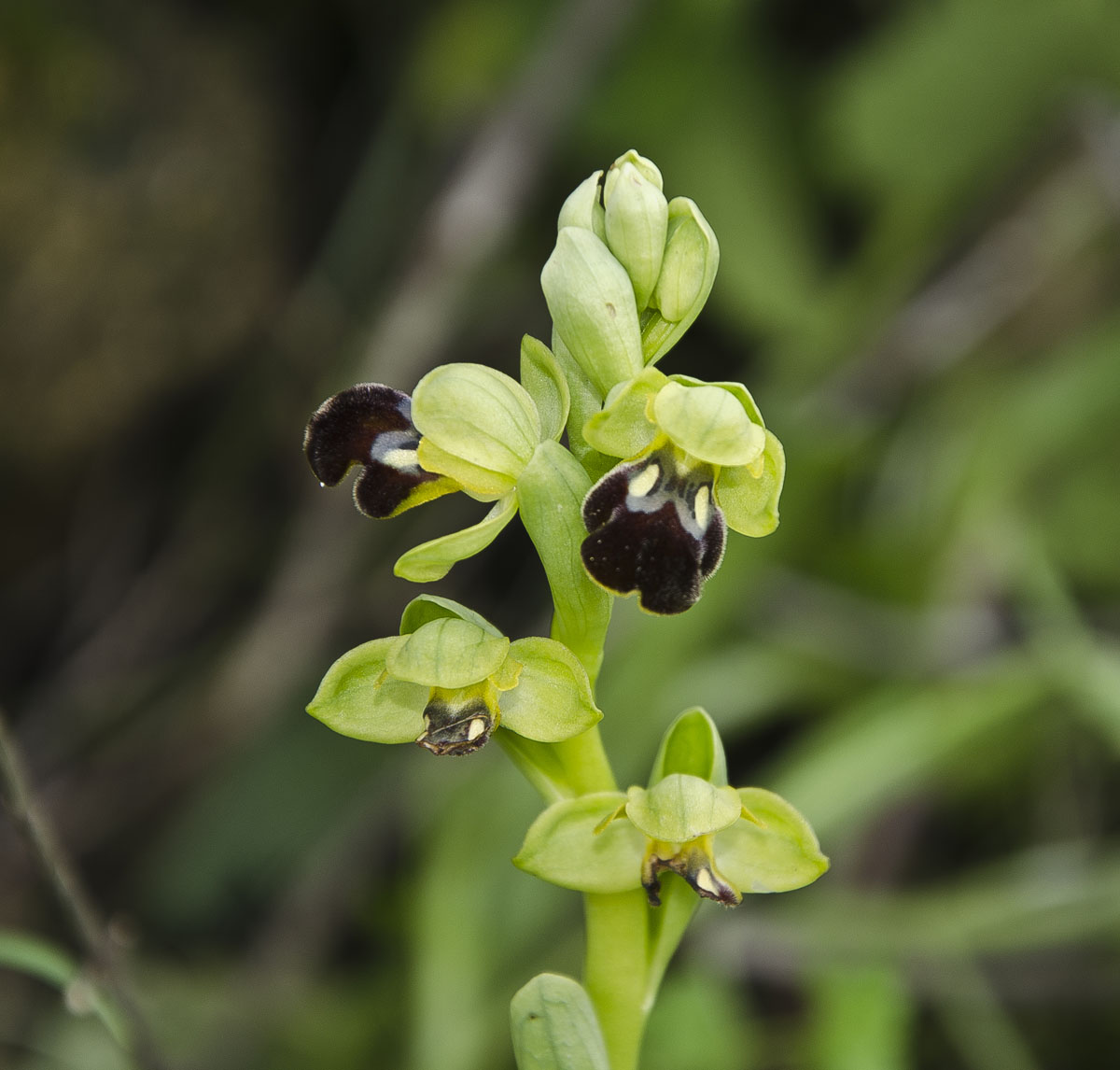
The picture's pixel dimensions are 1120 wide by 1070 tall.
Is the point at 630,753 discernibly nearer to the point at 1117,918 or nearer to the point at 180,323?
the point at 1117,918

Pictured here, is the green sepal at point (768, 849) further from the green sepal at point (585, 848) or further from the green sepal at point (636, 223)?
the green sepal at point (636, 223)

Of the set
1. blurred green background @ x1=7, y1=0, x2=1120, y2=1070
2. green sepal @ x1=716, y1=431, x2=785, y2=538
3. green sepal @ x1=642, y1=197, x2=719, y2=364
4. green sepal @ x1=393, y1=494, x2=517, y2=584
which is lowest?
green sepal @ x1=393, y1=494, x2=517, y2=584

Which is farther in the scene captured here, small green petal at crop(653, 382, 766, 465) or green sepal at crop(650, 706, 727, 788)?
green sepal at crop(650, 706, 727, 788)

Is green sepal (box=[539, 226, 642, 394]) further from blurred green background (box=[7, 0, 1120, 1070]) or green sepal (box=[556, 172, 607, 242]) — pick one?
blurred green background (box=[7, 0, 1120, 1070])

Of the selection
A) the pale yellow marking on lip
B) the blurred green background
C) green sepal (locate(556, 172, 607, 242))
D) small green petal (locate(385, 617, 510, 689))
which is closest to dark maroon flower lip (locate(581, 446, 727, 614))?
the pale yellow marking on lip

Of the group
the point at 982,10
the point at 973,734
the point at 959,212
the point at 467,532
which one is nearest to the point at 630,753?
the point at 973,734

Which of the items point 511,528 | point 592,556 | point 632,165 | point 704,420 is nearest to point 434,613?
point 592,556

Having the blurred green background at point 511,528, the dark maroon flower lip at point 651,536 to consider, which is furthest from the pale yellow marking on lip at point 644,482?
the blurred green background at point 511,528
